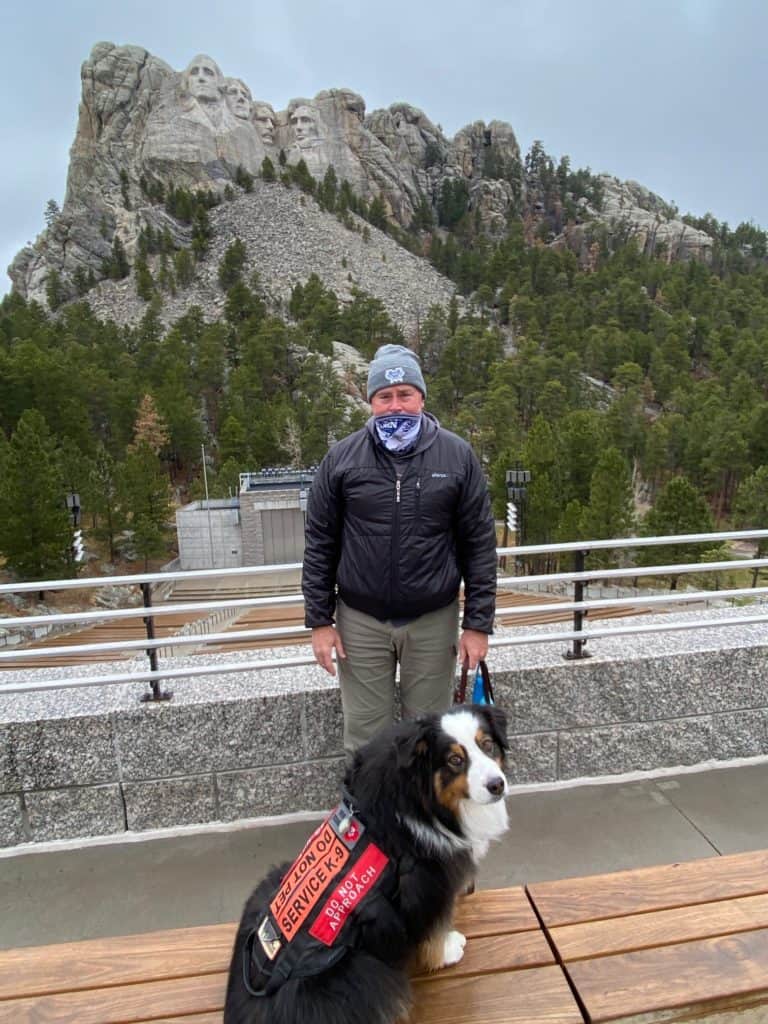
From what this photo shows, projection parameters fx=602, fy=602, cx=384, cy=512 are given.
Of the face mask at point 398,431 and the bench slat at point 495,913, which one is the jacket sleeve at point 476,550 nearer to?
the face mask at point 398,431

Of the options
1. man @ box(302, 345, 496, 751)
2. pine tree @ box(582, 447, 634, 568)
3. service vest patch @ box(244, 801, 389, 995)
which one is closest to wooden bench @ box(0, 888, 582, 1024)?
service vest patch @ box(244, 801, 389, 995)

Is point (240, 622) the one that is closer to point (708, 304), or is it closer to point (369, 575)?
point (369, 575)

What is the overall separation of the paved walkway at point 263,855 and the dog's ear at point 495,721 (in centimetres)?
102

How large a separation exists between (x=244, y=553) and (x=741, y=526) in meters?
29.6

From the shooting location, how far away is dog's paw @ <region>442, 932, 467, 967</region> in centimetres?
153

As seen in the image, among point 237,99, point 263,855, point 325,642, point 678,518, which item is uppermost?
point 237,99

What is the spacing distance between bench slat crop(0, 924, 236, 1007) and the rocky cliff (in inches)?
3438

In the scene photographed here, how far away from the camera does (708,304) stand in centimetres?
7156

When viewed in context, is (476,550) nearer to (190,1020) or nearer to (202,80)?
(190,1020)

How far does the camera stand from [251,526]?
105 feet

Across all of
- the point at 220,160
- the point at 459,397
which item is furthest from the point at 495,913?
the point at 220,160

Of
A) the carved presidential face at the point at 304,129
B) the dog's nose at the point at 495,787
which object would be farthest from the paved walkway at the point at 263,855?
the carved presidential face at the point at 304,129

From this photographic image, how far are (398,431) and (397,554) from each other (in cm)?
41

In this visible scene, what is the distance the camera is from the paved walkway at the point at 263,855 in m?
2.20
